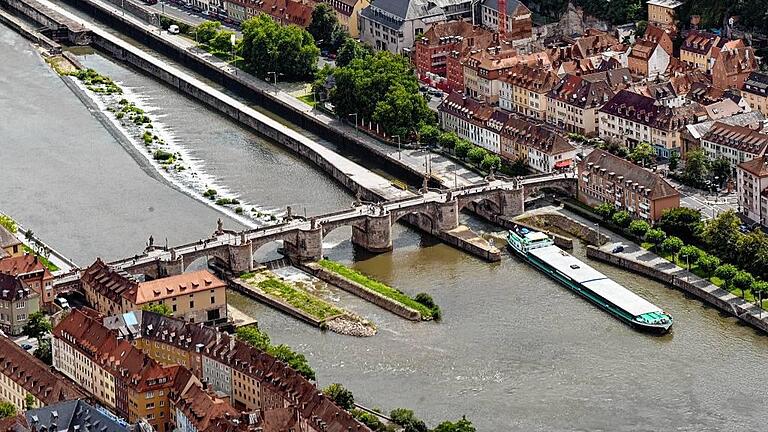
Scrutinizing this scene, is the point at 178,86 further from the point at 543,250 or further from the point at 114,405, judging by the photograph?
the point at 114,405

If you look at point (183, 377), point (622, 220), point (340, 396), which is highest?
point (183, 377)

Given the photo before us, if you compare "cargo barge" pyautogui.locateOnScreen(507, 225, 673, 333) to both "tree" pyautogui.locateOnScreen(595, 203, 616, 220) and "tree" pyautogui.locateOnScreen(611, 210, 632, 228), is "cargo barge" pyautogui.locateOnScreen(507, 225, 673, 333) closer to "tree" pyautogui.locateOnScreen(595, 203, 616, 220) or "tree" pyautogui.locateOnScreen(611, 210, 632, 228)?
"tree" pyautogui.locateOnScreen(611, 210, 632, 228)

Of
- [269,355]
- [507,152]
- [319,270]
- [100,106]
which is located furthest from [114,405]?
[100,106]

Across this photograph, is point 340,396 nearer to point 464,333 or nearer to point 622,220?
point 464,333

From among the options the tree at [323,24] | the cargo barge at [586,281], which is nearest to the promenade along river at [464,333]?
the cargo barge at [586,281]

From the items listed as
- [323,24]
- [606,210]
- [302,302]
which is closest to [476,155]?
[606,210]

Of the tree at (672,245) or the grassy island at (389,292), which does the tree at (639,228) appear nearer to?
the tree at (672,245)

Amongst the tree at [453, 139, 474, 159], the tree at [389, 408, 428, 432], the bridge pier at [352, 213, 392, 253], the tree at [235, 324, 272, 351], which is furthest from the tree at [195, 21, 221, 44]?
the tree at [389, 408, 428, 432]
